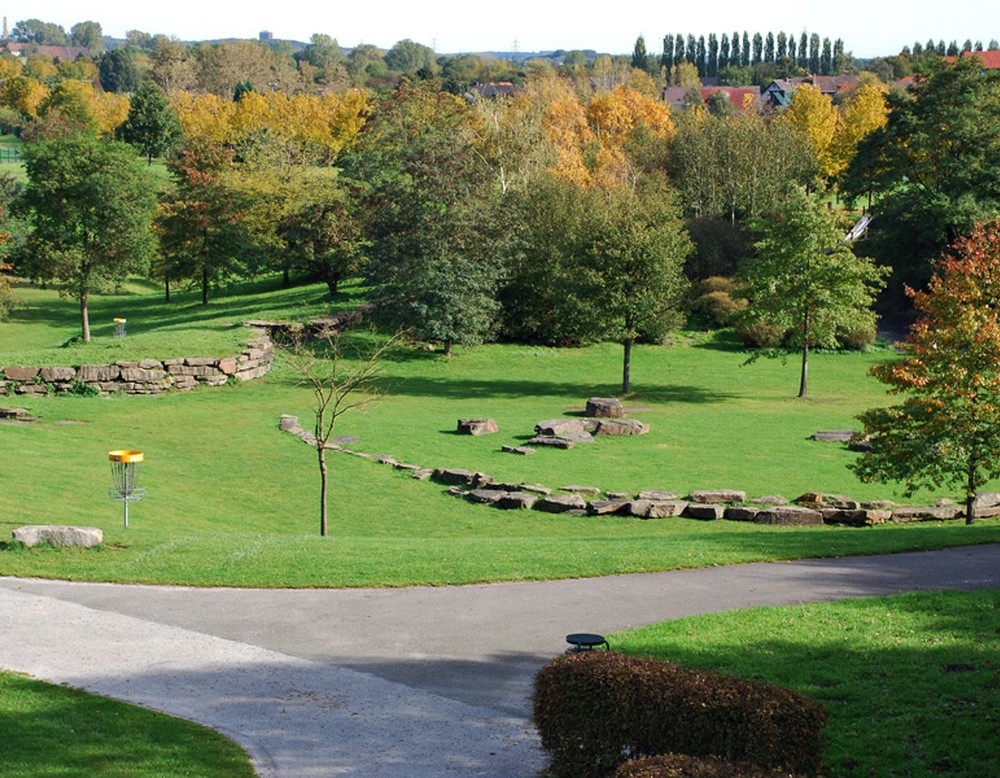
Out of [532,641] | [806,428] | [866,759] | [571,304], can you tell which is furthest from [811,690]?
[571,304]

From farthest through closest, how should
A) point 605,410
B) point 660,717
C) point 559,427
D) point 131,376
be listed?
point 131,376 → point 605,410 → point 559,427 → point 660,717

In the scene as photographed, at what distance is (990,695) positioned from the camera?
478 inches

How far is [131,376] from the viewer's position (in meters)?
40.7

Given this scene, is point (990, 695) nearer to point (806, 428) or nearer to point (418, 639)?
point (418, 639)

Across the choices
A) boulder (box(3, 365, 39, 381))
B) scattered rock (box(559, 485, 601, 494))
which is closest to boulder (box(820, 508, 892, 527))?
scattered rock (box(559, 485, 601, 494))

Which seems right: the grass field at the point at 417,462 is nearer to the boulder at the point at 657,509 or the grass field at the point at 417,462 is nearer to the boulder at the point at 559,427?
the boulder at the point at 657,509

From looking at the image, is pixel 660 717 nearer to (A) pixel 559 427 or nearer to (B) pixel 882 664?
(B) pixel 882 664

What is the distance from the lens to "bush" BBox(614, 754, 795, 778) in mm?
8414

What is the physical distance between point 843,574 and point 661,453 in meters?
16.0

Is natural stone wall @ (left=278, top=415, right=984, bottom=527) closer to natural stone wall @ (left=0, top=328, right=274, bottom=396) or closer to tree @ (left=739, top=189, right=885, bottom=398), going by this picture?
natural stone wall @ (left=0, top=328, right=274, bottom=396)

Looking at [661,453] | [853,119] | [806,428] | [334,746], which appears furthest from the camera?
[853,119]

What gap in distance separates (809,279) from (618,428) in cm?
1348

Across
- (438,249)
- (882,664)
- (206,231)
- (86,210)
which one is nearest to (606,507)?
(882,664)

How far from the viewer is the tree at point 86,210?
48.3 metres
